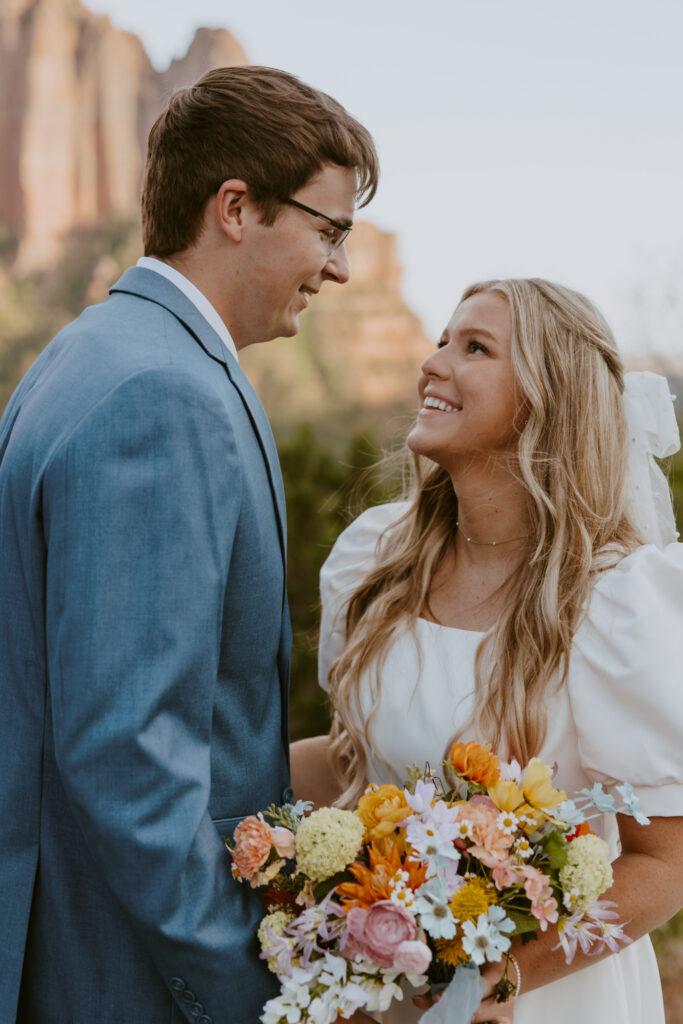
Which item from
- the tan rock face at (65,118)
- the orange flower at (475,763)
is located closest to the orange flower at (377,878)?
the orange flower at (475,763)

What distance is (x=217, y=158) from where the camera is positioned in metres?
2.15

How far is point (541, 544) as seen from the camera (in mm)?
2438

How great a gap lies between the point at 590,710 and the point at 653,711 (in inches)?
5.5

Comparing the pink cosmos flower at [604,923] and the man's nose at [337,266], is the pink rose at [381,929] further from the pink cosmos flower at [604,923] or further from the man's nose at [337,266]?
the man's nose at [337,266]

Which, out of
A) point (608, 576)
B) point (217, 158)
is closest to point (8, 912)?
point (608, 576)

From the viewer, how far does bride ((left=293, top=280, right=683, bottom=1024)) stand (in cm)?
209

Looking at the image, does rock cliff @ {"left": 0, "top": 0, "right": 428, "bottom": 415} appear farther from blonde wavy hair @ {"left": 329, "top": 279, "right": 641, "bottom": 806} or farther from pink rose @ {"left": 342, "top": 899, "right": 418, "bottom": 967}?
pink rose @ {"left": 342, "top": 899, "right": 418, "bottom": 967}

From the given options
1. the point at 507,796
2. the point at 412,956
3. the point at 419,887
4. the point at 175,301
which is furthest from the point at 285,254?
the point at 412,956

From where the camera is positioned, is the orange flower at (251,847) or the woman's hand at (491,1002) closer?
the orange flower at (251,847)

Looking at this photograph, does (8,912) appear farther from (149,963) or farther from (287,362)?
(287,362)

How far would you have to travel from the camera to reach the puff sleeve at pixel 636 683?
81.0 inches

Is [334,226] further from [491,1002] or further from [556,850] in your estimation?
[491,1002]

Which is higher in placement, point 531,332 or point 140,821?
point 531,332

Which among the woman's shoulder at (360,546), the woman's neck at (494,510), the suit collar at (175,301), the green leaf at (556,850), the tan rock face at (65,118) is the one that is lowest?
the green leaf at (556,850)
